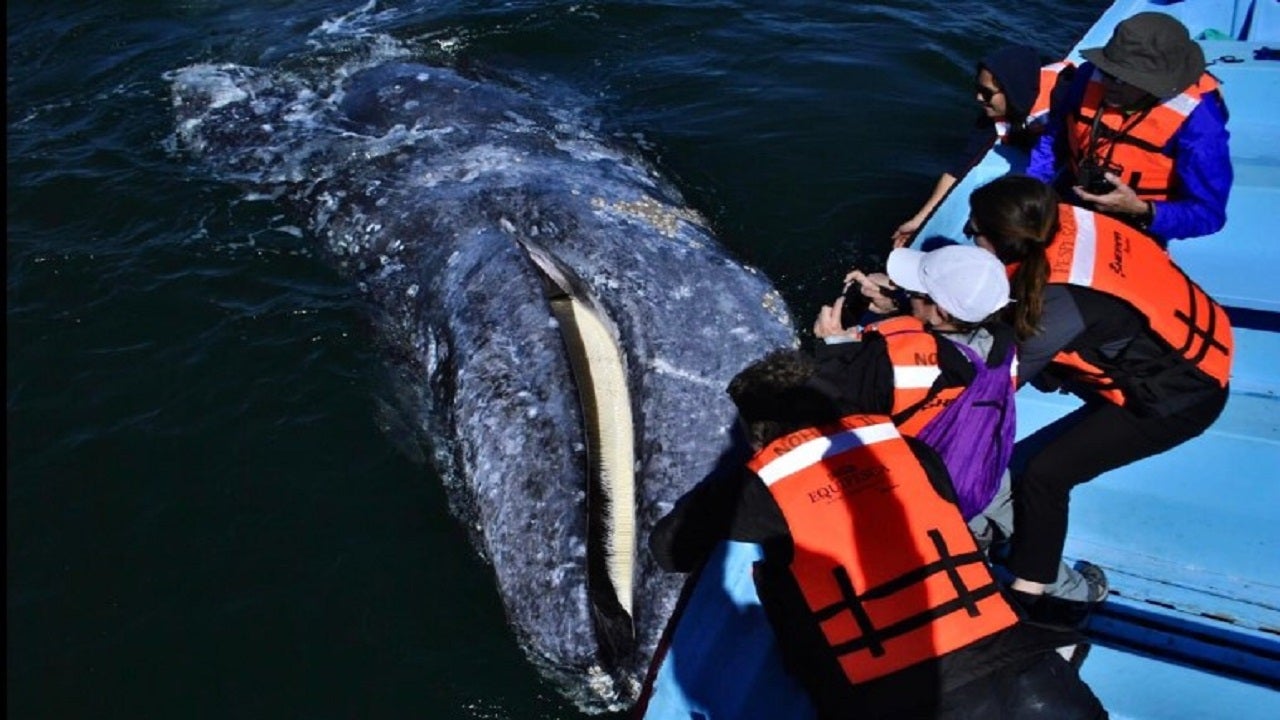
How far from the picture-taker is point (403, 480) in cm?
690

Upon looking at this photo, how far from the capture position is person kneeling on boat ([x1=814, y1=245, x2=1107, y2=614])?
4.48 meters

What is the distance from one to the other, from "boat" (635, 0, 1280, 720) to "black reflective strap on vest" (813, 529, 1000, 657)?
38.8 inches

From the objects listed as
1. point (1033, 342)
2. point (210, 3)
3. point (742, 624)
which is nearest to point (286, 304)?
point (742, 624)

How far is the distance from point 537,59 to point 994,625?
1049 cm

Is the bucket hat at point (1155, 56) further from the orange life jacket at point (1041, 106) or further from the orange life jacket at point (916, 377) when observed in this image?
the orange life jacket at point (916, 377)

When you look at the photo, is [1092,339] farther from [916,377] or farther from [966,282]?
[916,377]

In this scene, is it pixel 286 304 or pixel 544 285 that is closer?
pixel 544 285

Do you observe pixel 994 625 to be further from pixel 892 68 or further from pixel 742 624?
pixel 892 68

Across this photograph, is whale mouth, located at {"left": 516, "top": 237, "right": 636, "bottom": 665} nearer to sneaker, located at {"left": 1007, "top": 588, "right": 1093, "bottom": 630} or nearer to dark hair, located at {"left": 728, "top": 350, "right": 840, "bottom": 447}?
dark hair, located at {"left": 728, "top": 350, "right": 840, "bottom": 447}

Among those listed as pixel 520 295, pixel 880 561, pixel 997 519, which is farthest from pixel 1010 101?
pixel 880 561

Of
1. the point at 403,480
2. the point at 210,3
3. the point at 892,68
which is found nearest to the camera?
the point at 403,480

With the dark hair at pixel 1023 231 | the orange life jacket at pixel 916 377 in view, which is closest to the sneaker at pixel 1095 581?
the dark hair at pixel 1023 231

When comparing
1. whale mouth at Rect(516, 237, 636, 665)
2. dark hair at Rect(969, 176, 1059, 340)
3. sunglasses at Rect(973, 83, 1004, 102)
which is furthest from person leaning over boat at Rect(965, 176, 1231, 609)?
sunglasses at Rect(973, 83, 1004, 102)

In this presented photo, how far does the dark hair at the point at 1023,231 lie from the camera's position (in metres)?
4.84
